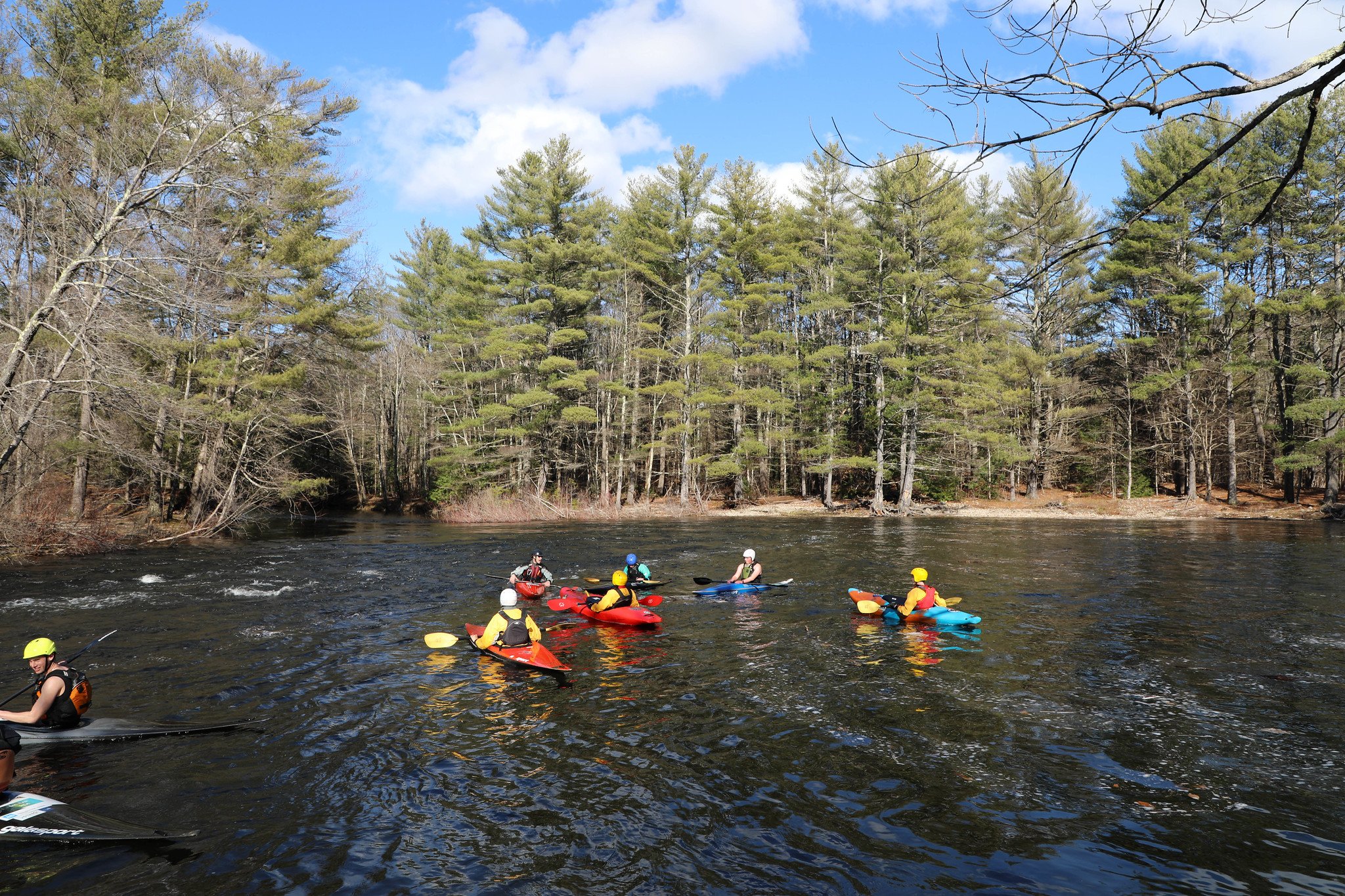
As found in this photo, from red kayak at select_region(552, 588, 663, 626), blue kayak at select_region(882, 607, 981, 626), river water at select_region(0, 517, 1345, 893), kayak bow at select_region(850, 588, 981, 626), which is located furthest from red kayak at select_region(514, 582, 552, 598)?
blue kayak at select_region(882, 607, 981, 626)

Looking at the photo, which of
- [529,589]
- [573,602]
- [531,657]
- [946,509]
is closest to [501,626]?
[531,657]

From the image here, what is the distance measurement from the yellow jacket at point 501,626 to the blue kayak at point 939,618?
18.7ft

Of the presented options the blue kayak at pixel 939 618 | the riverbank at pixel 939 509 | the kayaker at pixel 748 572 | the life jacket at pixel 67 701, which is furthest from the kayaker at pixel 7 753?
the riverbank at pixel 939 509

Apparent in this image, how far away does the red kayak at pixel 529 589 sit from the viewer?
14.2 metres

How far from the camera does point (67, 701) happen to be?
6938 mm

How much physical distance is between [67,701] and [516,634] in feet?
14.9

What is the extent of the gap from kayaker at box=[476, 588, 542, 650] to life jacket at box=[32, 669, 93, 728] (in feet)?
13.7

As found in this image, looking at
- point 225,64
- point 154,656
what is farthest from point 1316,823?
point 225,64

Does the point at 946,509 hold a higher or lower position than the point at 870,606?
higher

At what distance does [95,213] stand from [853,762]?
16.5m

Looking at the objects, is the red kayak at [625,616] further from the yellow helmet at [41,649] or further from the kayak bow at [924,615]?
the yellow helmet at [41,649]

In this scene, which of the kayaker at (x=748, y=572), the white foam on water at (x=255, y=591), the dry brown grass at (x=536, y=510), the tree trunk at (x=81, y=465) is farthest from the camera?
the dry brown grass at (x=536, y=510)

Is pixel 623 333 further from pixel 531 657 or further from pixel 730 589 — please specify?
pixel 531 657

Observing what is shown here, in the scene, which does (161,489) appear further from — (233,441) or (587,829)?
(587,829)
